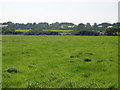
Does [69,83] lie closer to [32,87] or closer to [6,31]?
[32,87]

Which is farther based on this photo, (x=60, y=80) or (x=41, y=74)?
(x=41, y=74)

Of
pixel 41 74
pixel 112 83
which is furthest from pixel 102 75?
pixel 41 74

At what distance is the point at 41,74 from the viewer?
13.5 metres

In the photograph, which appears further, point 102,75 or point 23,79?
point 102,75

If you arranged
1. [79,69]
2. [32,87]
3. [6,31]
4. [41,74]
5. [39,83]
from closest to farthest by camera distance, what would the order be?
[32,87] < [39,83] < [41,74] < [79,69] < [6,31]

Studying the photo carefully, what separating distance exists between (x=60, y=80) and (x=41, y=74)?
2035 mm

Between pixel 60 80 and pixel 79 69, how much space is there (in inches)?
145

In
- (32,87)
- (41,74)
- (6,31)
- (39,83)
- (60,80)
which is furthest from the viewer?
(6,31)

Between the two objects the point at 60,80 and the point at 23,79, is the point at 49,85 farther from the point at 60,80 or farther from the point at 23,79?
the point at 23,79

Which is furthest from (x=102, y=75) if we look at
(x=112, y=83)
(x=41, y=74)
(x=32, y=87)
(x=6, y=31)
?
(x=6, y=31)

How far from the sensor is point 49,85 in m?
11.0

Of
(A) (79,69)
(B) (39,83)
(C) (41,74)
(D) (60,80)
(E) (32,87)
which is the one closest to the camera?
(E) (32,87)

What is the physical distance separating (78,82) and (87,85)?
71cm

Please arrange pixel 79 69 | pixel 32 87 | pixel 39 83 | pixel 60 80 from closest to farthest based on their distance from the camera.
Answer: pixel 32 87, pixel 39 83, pixel 60 80, pixel 79 69
